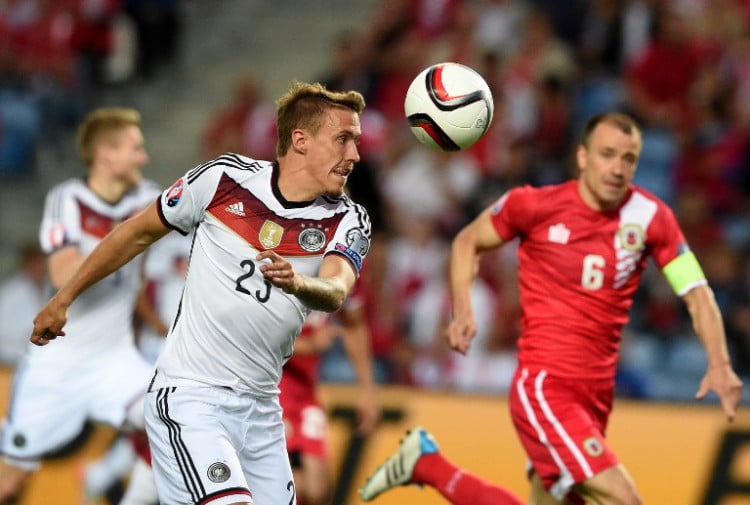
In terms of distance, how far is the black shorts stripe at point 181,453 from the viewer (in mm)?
4980

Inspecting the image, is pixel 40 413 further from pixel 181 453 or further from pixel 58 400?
pixel 181 453

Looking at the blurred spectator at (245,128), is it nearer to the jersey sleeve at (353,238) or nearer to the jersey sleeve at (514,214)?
the jersey sleeve at (514,214)

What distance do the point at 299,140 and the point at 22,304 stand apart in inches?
271

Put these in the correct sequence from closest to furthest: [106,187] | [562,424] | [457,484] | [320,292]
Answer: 1. [320,292]
2. [562,424]
3. [457,484]
4. [106,187]

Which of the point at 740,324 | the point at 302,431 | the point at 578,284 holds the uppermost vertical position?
the point at 578,284

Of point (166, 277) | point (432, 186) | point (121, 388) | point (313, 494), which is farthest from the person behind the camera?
point (432, 186)

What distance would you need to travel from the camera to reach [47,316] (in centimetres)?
517

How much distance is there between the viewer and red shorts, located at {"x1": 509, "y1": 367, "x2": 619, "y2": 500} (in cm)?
614

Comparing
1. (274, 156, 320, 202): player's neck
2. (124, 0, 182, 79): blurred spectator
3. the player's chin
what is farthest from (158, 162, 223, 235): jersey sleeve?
(124, 0, 182, 79): blurred spectator

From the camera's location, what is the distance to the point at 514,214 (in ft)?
21.4

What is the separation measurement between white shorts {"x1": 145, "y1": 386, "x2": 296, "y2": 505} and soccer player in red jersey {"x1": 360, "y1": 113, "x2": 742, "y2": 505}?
1271 millimetres

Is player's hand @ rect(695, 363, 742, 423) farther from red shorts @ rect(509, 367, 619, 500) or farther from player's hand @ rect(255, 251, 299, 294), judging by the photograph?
player's hand @ rect(255, 251, 299, 294)

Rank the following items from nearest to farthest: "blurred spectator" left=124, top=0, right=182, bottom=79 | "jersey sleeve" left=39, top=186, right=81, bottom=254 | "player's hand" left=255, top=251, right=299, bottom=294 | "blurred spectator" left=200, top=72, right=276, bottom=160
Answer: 1. "player's hand" left=255, top=251, right=299, bottom=294
2. "jersey sleeve" left=39, top=186, right=81, bottom=254
3. "blurred spectator" left=200, top=72, right=276, bottom=160
4. "blurred spectator" left=124, top=0, right=182, bottom=79

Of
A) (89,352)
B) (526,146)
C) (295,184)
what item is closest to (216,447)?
(295,184)
